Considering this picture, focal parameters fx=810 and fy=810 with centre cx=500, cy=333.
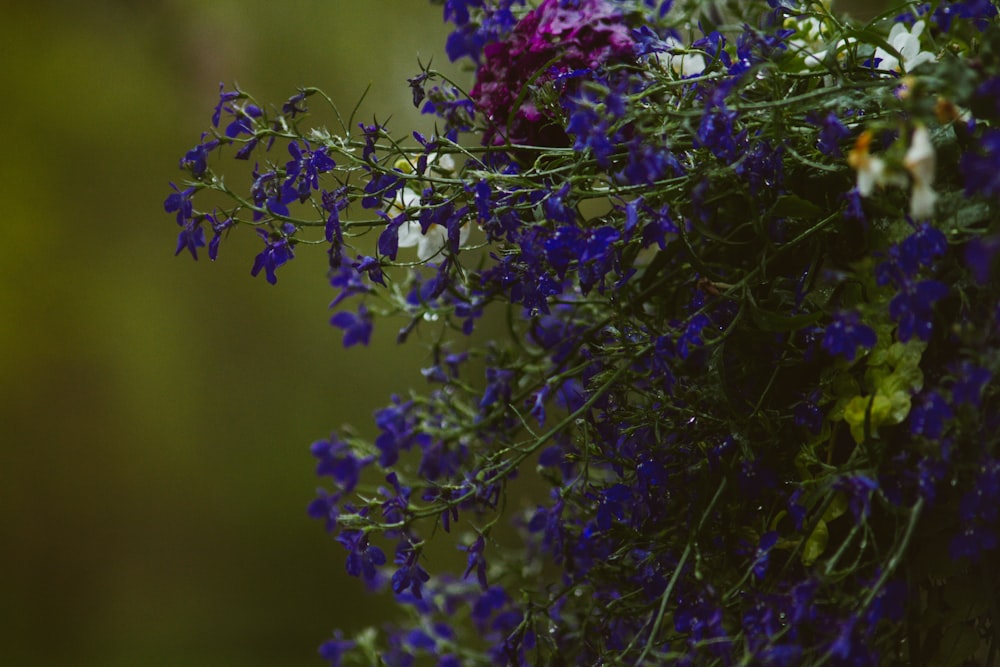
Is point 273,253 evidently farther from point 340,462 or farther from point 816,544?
point 816,544

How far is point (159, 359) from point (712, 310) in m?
0.90

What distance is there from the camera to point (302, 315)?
1.16 meters

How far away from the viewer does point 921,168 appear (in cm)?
32

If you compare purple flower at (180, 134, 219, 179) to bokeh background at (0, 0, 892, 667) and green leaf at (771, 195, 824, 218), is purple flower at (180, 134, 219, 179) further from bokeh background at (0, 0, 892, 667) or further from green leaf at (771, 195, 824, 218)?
bokeh background at (0, 0, 892, 667)

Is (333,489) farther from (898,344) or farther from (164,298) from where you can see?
(898,344)

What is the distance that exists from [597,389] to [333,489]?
72 cm

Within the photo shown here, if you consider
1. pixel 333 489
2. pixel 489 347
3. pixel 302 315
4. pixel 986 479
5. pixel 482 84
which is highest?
pixel 302 315

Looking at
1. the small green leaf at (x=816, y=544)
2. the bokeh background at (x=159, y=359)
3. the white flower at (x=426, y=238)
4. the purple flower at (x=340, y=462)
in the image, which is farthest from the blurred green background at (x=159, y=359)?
the small green leaf at (x=816, y=544)

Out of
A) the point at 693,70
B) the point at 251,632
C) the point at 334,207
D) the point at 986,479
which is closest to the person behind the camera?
the point at 986,479

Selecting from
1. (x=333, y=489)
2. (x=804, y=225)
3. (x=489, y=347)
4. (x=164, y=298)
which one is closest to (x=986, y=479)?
(x=804, y=225)

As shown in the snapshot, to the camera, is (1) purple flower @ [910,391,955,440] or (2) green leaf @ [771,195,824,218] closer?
(1) purple flower @ [910,391,955,440]

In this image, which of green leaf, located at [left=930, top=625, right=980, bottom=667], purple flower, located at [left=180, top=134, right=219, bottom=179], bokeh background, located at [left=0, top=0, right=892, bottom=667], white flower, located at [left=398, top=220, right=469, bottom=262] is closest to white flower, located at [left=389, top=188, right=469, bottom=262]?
white flower, located at [left=398, top=220, right=469, bottom=262]

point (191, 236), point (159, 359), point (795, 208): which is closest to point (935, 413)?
point (795, 208)

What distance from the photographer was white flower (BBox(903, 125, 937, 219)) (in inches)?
12.4
